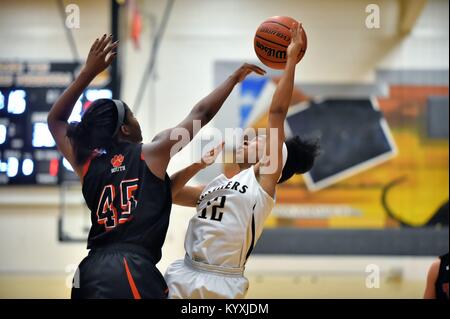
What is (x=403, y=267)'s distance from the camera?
956cm

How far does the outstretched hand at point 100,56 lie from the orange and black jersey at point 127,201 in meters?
0.40

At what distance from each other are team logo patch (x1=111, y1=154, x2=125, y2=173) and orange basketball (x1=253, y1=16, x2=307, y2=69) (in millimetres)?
1124

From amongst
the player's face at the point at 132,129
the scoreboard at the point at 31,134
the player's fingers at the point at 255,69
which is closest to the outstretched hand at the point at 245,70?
the player's fingers at the point at 255,69

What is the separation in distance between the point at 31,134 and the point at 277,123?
5.49m

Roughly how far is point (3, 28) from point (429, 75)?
6844 mm

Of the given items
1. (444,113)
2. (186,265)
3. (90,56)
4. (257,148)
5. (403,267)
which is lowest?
(403,267)

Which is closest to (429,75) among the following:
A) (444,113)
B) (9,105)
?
(444,113)

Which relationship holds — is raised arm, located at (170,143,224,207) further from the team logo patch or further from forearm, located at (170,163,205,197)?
the team logo patch

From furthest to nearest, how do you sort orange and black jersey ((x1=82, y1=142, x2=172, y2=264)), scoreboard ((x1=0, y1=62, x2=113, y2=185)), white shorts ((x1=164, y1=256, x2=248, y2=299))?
scoreboard ((x1=0, y1=62, x2=113, y2=185)) → white shorts ((x1=164, y1=256, x2=248, y2=299)) → orange and black jersey ((x1=82, y1=142, x2=172, y2=264))

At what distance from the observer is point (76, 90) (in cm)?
304

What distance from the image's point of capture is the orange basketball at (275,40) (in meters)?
3.54

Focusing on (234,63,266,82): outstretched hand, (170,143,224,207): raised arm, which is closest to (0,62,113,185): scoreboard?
(170,143,224,207): raised arm

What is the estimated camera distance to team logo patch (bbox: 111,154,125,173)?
116 inches

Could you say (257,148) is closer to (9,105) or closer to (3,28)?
(9,105)
